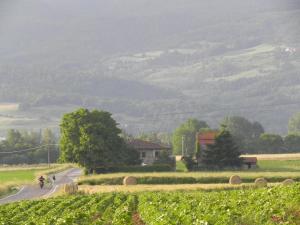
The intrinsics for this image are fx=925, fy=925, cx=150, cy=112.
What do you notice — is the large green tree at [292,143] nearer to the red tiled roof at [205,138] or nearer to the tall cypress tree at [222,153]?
the red tiled roof at [205,138]

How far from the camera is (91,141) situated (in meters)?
110

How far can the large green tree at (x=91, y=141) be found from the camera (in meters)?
110

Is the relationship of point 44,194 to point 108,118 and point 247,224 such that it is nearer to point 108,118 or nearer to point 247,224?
point 108,118

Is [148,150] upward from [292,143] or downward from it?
downward

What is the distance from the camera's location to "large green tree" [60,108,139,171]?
110m

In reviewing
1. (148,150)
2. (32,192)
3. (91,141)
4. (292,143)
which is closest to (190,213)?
(32,192)

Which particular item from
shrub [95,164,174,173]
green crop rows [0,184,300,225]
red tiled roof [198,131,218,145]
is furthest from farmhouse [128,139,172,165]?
green crop rows [0,184,300,225]

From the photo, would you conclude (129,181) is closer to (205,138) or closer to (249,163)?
(249,163)

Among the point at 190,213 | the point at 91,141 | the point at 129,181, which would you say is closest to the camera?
the point at 190,213

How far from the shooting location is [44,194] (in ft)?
271

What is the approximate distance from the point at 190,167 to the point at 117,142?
9.75 m

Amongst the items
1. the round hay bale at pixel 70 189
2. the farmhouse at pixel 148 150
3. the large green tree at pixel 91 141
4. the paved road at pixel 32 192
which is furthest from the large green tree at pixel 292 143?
the round hay bale at pixel 70 189

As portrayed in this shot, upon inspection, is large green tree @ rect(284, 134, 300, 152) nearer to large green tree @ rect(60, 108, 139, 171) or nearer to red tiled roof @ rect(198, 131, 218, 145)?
red tiled roof @ rect(198, 131, 218, 145)

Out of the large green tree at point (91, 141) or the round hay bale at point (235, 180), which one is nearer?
the round hay bale at point (235, 180)
